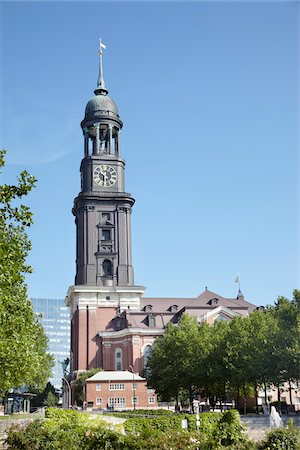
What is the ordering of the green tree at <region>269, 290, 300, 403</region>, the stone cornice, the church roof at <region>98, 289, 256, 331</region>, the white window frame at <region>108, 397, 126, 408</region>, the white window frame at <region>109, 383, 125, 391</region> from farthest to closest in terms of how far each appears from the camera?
the church roof at <region>98, 289, 256, 331</region>
the stone cornice
the white window frame at <region>109, 383, 125, 391</region>
the white window frame at <region>108, 397, 126, 408</region>
the green tree at <region>269, 290, 300, 403</region>

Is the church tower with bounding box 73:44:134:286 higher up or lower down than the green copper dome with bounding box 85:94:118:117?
lower down

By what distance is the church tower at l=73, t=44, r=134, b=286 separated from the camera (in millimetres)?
97938

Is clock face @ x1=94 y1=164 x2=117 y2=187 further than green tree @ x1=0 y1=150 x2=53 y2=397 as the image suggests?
Yes

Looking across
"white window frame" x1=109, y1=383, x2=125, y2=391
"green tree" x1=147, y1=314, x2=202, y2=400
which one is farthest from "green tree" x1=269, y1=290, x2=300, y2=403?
"white window frame" x1=109, y1=383, x2=125, y2=391

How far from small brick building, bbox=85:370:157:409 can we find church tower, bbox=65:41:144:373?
47.9ft

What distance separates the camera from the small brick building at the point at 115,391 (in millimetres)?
76312

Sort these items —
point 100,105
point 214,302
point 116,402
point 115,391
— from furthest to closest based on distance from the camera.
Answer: point 100,105 → point 214,302 → point 115,391 → point 116,402

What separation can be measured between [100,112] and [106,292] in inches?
1238

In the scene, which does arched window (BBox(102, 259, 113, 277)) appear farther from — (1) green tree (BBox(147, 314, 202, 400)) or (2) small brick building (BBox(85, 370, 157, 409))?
(1) green tree (BBox(147, 314, 202, 400))

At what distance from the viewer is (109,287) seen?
96.2 m

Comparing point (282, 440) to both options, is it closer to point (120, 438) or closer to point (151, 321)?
point (120, 438)

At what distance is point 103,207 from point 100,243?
6.35 m

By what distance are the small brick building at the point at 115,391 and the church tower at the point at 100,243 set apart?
47.9ft

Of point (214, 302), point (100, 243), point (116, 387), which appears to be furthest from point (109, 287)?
point (116, 387)
